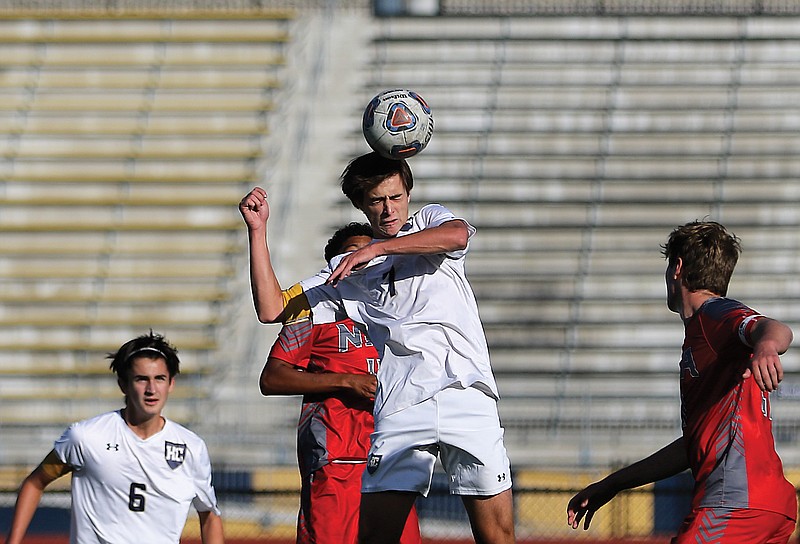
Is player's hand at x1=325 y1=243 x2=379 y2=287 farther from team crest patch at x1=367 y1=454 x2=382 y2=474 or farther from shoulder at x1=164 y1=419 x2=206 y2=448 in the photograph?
A: shoulder at x1=164 y1=419 x2=206 y2=448

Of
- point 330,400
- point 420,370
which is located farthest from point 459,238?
point 330,400

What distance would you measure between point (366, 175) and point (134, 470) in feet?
5.83

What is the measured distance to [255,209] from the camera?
4637 mm

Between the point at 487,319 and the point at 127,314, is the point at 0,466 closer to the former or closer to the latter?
the point at 127,314

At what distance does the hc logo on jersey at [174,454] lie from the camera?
5637 mm

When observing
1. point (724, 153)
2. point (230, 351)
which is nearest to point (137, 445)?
point (230, 351)

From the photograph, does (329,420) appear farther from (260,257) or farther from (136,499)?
(260,257)

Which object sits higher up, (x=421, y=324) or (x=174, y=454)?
(x=421, y=324)

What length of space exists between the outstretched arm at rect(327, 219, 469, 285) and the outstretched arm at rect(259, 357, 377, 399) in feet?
4.22

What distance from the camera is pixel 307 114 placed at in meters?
17.9

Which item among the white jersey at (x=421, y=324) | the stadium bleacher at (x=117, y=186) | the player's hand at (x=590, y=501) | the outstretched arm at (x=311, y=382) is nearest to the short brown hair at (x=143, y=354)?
the outstretched arm at (x=311, y=382)

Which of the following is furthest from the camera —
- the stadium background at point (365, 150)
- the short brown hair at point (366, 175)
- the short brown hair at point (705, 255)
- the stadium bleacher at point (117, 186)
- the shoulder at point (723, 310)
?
the stadium bleacher at point (117, 186)

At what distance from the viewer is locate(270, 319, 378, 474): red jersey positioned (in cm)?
578

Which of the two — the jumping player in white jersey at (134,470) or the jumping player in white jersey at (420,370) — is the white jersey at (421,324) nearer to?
the jumping player in white jersey at (420,370)
